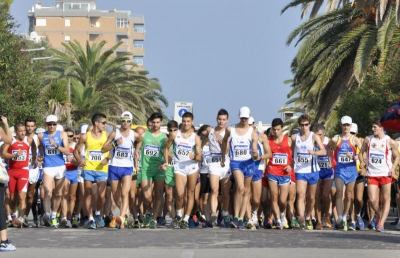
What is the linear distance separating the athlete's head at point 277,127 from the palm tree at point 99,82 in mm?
36033

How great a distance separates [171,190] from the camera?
20.3m

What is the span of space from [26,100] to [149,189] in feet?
79.6

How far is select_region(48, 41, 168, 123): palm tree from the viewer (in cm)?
5644

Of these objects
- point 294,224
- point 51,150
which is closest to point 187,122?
point 51,150

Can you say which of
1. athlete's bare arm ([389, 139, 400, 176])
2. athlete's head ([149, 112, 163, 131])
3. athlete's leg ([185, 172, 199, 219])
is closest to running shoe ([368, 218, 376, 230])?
athlete's bare arm ([389, 139, 400, 176])

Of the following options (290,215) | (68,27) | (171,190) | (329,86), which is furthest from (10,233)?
(68,27)

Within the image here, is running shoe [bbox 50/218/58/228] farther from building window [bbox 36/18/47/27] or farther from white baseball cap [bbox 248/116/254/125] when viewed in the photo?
building window [bbox 36/18/47/27]

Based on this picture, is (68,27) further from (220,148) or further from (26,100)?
(220,148)

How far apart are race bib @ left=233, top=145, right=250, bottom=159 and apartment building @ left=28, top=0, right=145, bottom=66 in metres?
142

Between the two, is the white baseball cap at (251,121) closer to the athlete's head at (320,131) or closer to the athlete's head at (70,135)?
the athlete's head at (320,131)

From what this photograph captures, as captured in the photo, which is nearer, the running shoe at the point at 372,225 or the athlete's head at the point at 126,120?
the athlete's head at the point at 126,120

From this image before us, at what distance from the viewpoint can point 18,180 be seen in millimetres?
20031

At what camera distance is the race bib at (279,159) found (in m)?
19.7

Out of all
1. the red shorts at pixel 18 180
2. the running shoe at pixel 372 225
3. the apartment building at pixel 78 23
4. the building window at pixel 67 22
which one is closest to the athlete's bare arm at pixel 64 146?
the red shorts at pixel 18 180
